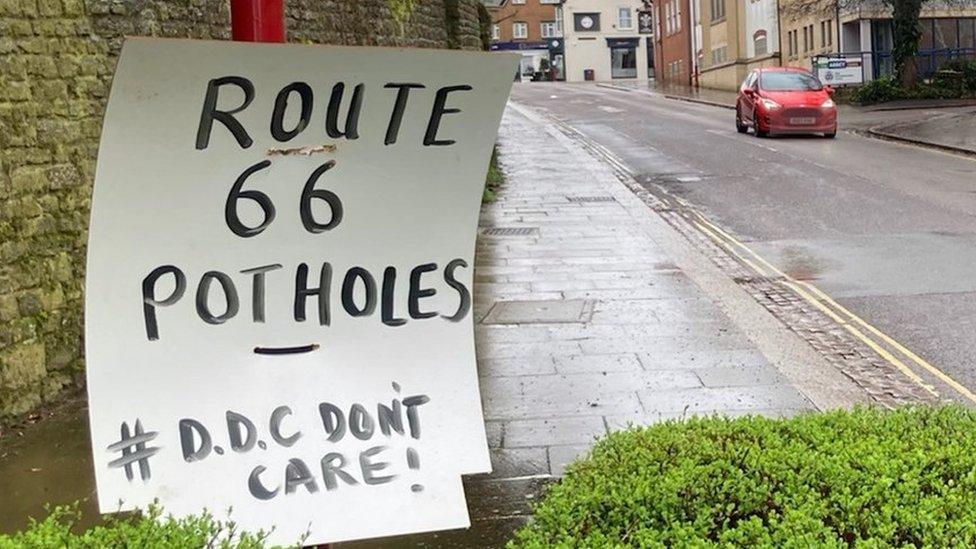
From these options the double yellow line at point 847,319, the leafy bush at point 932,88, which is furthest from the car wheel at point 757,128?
the double yellow line at point 847,319

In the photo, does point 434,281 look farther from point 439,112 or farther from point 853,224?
point 853,224

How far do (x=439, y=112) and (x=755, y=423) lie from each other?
80.4 inches

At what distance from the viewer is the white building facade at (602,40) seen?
3580 inches

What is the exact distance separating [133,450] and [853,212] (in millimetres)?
14148

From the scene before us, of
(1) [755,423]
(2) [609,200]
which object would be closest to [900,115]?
(2) [609,200]

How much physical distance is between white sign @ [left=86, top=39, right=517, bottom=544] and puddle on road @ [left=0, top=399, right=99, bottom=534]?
2717 mm

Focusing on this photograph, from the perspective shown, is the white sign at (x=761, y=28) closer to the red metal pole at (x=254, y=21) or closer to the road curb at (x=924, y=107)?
the road curb at (x=924, y=107)

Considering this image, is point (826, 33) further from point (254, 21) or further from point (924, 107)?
point (254, 21)

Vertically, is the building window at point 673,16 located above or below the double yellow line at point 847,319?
above

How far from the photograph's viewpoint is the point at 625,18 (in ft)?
302

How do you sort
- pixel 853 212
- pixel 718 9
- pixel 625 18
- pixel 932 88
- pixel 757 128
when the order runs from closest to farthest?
pixel 853 212
pixel 757 128
pixel 932 88
pixel 718 9
pixel 625 18

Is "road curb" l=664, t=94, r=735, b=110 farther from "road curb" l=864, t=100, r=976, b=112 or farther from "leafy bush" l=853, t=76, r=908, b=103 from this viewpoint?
"road curb" l=864, t=100, r=976, b=112

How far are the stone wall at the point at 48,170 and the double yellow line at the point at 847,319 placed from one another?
4128 millimetres

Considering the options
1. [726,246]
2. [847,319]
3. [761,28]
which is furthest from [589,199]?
[761,28]
